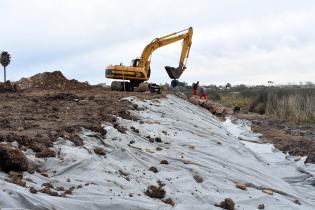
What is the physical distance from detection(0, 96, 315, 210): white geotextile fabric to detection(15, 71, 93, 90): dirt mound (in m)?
13.1

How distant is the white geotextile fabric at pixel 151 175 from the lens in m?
5.61

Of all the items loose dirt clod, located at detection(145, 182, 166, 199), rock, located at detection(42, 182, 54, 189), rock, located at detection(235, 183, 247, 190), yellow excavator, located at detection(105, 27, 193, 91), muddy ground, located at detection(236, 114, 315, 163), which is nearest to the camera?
rock, located at detection(42, 182, 54, 189)

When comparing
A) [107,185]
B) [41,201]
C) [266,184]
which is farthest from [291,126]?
[41,201]

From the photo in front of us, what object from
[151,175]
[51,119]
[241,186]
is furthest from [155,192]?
[51,119]

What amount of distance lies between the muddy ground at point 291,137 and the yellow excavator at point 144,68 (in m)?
4.71

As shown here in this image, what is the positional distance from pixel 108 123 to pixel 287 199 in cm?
395

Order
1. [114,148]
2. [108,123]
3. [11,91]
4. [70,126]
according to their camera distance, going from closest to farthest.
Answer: [114,148]
[70,126]
[108,123]
[11,91]

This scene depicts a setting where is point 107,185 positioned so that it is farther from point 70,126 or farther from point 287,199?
point 287,199

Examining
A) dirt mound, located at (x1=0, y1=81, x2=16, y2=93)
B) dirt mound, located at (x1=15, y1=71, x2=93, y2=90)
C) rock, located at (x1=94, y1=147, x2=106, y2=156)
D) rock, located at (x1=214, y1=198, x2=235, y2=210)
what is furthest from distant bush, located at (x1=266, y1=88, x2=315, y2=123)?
rock, located at (x1=214, y1=198, x2=235, y2=210)

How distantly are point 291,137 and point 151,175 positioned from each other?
1122 centimetres

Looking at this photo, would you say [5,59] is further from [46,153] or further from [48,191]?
[48,191]

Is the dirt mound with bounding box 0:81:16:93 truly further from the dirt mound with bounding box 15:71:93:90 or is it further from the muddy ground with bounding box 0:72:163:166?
the muddy ground with bounding box 0:72:163:166

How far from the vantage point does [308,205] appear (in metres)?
8.62

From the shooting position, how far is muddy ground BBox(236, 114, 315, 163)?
46.7 feet
